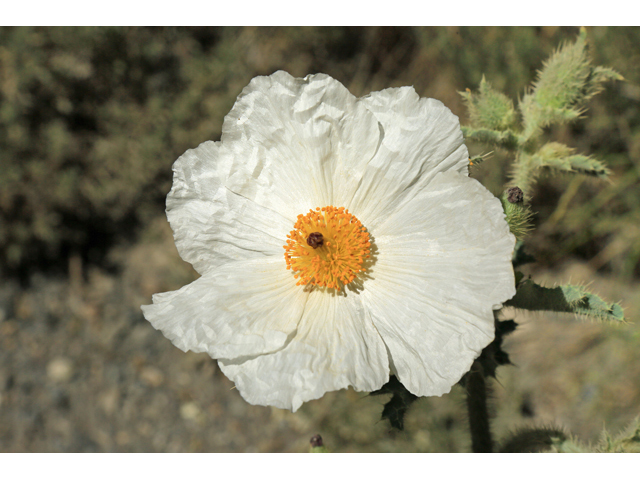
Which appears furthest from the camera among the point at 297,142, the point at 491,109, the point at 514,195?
the point at 491,109

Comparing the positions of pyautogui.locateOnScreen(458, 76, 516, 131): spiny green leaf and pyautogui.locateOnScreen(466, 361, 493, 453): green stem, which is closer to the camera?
pyautogui.locateOnScreen(458, 76, 516, 131): spiny green leaf

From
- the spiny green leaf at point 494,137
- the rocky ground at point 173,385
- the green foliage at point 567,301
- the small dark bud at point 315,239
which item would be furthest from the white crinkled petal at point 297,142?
the rocky ground at point 173,385

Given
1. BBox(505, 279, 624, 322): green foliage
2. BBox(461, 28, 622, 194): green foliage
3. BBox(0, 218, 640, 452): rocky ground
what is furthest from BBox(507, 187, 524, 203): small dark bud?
BBox(0, 218, 640, 452): rocky ground

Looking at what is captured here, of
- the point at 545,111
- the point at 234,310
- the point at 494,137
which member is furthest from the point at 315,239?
the point at 545,111

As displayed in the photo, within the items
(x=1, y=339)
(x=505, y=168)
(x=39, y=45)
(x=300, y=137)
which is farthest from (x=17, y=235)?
(x=505, y=168)

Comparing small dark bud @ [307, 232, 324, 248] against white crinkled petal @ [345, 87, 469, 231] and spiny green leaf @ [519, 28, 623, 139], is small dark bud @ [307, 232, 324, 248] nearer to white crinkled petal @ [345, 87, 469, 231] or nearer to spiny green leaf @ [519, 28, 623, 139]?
white crinkled petal @ [345, 87, 469, 231]

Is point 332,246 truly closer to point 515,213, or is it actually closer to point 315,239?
point 315,239
